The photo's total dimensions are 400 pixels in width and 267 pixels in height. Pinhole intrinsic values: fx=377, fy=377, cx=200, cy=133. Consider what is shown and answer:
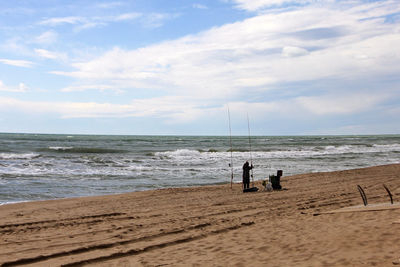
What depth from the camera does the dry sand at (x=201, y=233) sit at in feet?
17.1

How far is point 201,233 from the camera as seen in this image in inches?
273

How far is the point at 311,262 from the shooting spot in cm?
474

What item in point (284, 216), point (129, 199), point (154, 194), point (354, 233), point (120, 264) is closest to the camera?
point (120, 264)

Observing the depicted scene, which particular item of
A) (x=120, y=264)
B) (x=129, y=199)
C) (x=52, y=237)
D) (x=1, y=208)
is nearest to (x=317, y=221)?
(x=120, y=264)

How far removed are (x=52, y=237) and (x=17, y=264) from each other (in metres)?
1.43

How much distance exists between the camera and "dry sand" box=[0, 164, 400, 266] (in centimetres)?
521

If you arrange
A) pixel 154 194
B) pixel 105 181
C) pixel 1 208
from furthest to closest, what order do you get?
1. pixel 105 181
2. pixel 154 194
3. pixel 1 208

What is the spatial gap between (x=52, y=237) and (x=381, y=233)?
18.1 ft

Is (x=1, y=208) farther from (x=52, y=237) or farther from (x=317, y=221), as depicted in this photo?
(x=317, y=221)

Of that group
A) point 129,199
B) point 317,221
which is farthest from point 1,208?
point 317,221

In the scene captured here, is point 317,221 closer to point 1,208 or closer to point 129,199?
point 129,199

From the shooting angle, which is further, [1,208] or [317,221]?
[1,208]

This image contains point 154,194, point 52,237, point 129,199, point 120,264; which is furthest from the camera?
point 154,194

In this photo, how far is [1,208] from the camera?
987 cm
